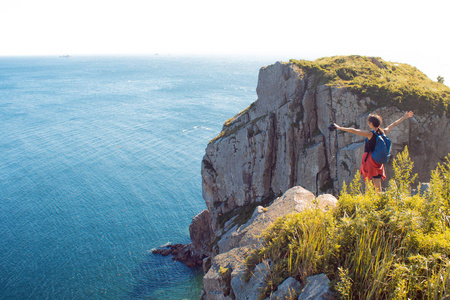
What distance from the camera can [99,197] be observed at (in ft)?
189

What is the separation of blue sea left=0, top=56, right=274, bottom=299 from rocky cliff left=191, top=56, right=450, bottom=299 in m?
9.86

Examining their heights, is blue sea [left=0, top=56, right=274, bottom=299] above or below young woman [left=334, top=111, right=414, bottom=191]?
below

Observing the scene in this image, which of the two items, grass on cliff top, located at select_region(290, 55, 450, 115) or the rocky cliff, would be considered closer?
the rocky cliff

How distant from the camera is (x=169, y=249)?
4669 centimetres

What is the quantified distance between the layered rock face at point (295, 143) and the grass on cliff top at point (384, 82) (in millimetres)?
832

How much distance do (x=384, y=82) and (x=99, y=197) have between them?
52.3m

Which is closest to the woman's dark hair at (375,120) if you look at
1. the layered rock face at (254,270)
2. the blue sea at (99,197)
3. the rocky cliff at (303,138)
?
the layered rock face at (254,270)

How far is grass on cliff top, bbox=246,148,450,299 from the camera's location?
6433 millimetres

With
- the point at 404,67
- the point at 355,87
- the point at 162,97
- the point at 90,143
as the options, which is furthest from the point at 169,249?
the point at 162,97

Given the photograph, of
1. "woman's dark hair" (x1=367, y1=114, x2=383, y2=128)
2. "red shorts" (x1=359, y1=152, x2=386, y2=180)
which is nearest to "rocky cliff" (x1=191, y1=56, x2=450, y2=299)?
"red shorts" (x1=359, y1=152, x2=386, y2=180)

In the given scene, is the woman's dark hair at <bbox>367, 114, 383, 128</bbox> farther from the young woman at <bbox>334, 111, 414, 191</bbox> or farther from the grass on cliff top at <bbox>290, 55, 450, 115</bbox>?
the grass on cliff top at <bbox>290, 55, 450, 115</bbox>

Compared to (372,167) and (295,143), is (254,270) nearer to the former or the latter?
(372,167)

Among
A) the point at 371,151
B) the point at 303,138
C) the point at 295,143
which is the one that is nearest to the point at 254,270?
the point at 371,151

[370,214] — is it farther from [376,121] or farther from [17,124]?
[17,124]
